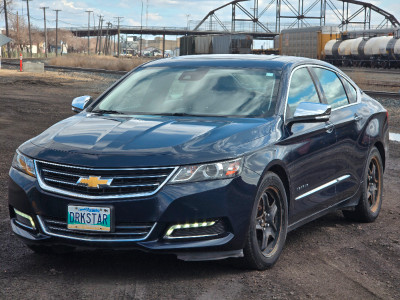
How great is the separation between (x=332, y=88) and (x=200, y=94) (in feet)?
4.87

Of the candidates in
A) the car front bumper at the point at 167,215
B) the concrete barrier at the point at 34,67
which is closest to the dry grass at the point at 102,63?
the concrete barrier at the point at 34,67

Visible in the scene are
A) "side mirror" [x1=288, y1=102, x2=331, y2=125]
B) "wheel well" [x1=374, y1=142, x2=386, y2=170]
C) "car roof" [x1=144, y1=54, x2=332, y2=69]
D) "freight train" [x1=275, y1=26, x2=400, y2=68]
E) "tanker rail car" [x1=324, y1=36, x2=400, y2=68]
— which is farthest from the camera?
"freight train" [x1=275, y1=26, x2=400, y2=68]

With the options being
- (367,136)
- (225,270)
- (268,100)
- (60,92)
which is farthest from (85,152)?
(60,92)

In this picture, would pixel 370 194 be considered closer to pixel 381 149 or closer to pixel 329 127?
pixel 381 149

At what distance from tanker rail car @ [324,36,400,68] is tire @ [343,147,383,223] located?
57.4 metres

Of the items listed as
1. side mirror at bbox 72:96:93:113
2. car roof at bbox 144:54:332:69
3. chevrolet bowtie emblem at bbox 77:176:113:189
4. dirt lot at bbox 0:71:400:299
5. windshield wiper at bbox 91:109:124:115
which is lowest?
dirt lot at bbox 0:71:400:299

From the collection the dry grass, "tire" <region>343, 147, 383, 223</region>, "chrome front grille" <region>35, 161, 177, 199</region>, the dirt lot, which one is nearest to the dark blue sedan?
"chrome front grille" <region>35, 161, 177, 199</region>

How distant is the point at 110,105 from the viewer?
595 centimetres

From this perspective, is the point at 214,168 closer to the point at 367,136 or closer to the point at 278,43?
the point at 367,136

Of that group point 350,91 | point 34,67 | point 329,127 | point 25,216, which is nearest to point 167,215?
point 25,216

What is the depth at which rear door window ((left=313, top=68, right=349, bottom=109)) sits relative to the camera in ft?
21.2

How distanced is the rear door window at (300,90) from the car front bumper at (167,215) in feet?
3.75

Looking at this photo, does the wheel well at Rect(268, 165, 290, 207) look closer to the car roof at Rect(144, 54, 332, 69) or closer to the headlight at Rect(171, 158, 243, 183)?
the headlight at Rect(171, 158, 243, 183)

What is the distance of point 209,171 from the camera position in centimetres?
457
